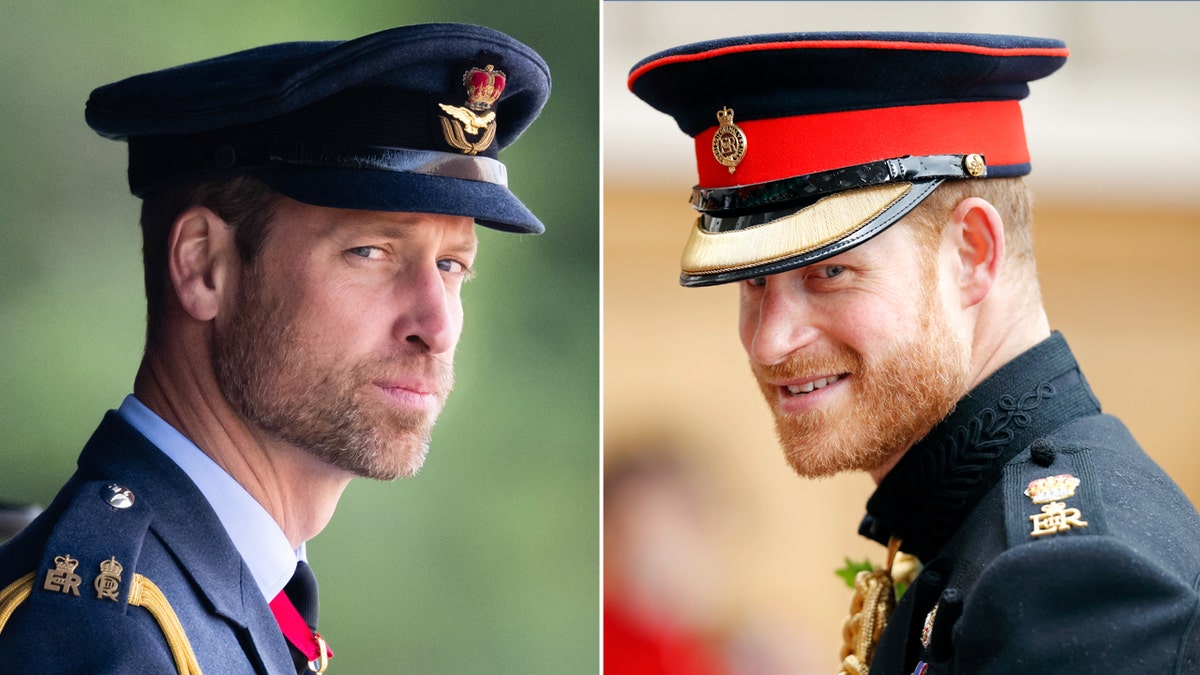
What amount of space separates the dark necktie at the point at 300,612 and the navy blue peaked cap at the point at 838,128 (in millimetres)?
828

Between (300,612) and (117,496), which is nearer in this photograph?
(117,496)

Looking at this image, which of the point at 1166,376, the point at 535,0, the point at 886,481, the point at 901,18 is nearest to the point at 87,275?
the point at 535,0

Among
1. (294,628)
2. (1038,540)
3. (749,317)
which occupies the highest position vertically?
(749,317)

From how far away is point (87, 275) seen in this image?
197cm

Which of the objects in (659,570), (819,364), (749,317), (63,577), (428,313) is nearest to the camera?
(63,577)

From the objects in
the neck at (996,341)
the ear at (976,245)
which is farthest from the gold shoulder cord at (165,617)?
the ear at (976,245)

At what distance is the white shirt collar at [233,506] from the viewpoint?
6.62ft

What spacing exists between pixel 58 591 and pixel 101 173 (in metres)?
0.55

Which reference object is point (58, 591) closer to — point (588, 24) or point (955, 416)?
point (588, 24)

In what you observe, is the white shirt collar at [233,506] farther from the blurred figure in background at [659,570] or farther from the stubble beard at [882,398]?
the blurred figure in background at [659,570]

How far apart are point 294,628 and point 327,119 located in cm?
71

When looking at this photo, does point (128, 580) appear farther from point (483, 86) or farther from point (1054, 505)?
point (1054, 505)

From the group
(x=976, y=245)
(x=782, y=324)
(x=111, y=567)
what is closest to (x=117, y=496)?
(x=111, y=567)

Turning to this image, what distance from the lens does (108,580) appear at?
185 centimetres
